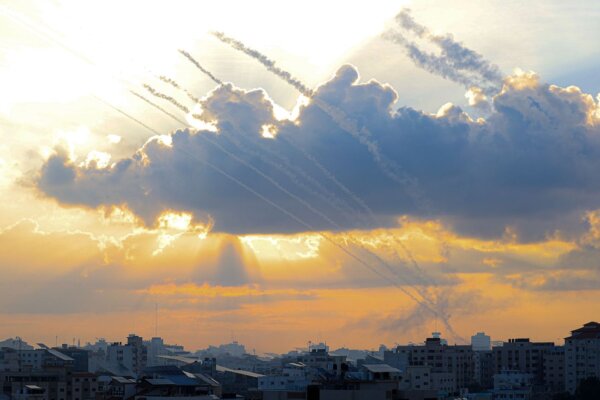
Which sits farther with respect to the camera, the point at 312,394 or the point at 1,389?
the point at 1,389

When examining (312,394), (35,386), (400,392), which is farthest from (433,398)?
(35,386)

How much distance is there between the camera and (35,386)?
626 feet

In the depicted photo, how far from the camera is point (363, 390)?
387 ft

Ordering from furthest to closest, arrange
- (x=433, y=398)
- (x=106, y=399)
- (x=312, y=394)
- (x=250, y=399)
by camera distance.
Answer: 1. (x=106, y=399)
2. (x=250, y=399)
3. (x=433, y=398)
4. (x=312, y=394)

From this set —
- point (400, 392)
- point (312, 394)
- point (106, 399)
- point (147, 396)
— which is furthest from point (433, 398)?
point (106, 399)

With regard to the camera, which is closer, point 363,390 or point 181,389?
point 363,390

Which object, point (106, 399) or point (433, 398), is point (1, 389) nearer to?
point (106, 399)

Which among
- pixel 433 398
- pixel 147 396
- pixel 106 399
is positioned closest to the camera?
pixel 433 398

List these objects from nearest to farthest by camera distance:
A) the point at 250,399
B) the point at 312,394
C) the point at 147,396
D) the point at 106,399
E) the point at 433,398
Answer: the point at 312,394 → the point at 433,398 → the point at 147,396 → the point at 250,399 → the point at 106,399

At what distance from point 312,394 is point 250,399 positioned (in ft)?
206

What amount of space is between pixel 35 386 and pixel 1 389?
743 centimetres

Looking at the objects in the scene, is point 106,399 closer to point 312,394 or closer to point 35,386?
point 35,386

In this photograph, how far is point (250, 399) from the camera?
549ft

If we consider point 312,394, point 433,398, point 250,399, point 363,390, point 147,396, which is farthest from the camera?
point 250,399
